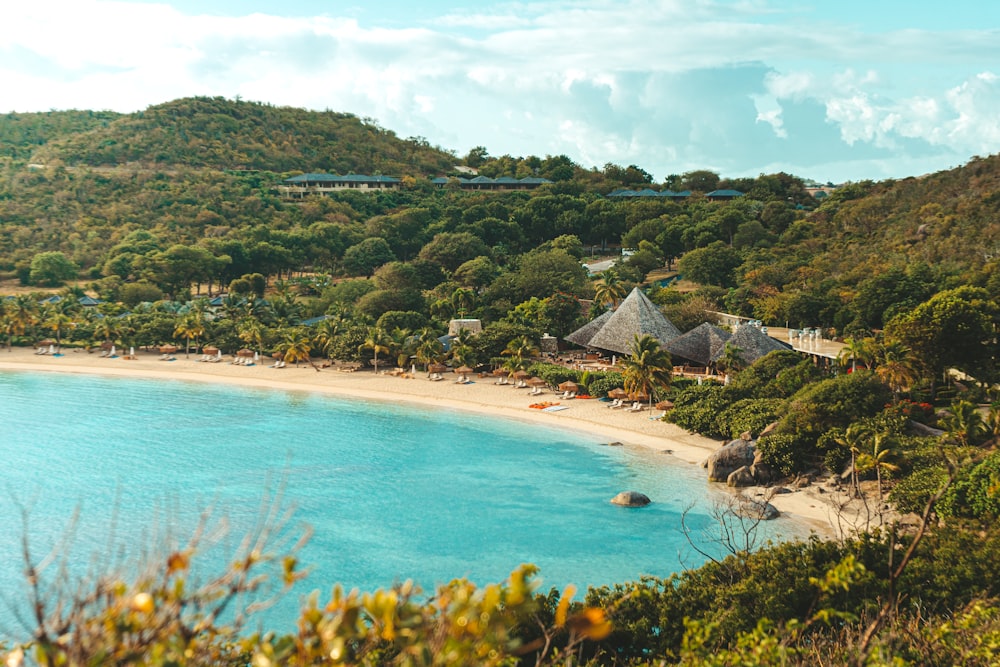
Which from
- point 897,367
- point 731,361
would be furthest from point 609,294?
point 897,367

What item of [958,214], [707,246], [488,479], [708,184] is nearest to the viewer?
[488,479]

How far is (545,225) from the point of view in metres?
76.5

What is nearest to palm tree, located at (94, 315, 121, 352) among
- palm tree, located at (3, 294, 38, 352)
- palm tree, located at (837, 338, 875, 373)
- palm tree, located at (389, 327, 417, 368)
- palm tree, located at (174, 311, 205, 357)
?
palm tree, located at (174, 311, 205, 357)

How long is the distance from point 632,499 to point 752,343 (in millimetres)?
14420

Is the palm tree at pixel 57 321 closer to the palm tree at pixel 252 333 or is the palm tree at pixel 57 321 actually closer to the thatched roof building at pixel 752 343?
the palm tree at pixel 252 333

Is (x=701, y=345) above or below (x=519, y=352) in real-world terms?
above

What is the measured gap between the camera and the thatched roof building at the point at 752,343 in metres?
34.5

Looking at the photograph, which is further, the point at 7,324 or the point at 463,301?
the point at 463,301

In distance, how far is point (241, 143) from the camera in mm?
102500

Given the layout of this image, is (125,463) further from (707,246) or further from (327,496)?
(707,246)

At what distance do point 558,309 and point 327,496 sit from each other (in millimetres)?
23979

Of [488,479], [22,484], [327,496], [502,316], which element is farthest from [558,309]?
[22,484]

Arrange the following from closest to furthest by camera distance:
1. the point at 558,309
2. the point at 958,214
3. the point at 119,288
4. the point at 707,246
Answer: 1. the point at 558,309
2. the point at 958,214
3. the point at 119,288
4. the point at 707,246

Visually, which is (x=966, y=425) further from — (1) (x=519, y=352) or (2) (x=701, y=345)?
(1) (x=519, y=352)
